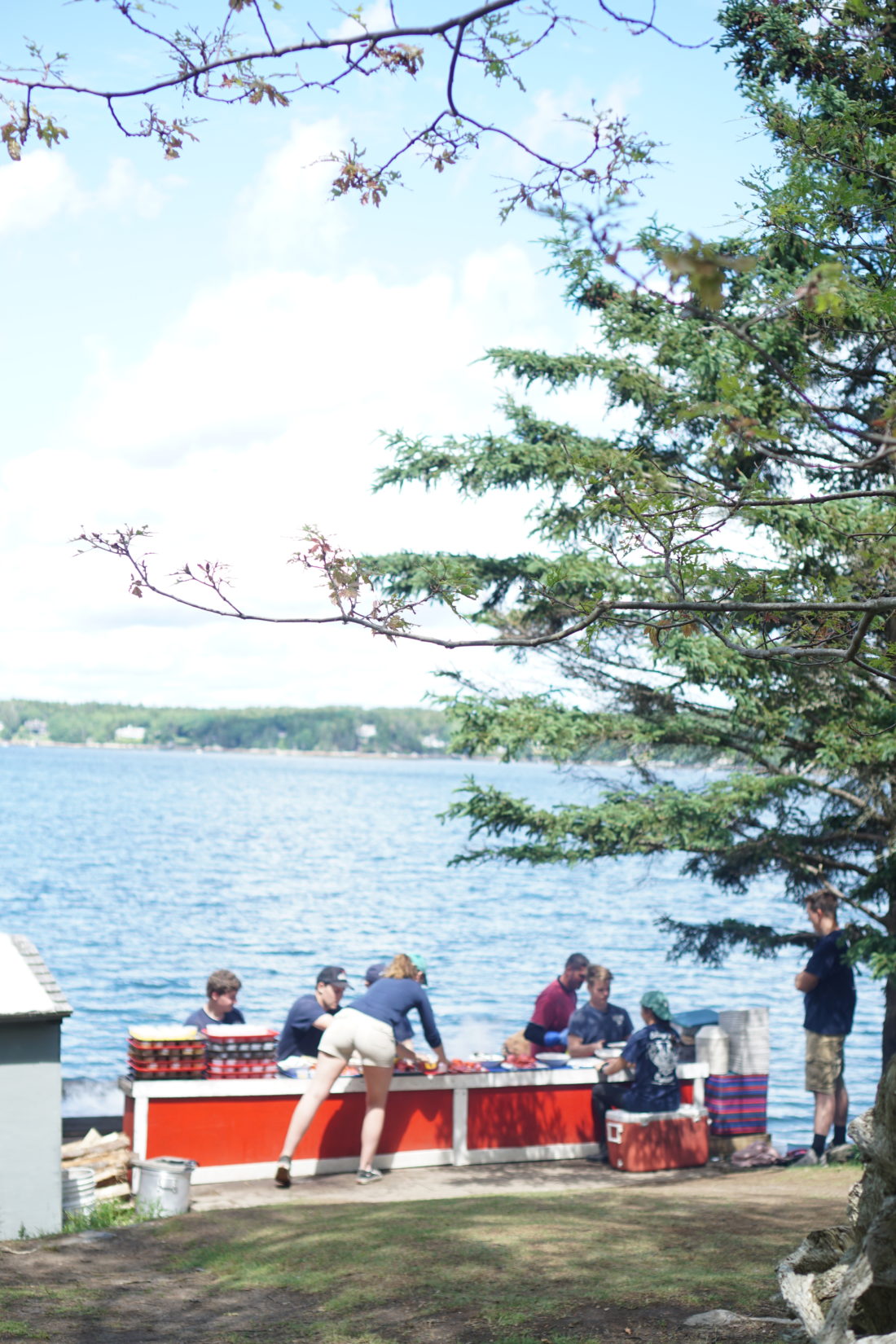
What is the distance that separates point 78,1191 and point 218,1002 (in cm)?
215

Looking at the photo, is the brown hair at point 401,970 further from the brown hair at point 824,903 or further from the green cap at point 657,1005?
the brown hair at point 824,903

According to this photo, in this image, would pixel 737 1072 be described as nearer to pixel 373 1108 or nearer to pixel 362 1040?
pixel 373 1108

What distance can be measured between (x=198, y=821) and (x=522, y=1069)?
8636cm

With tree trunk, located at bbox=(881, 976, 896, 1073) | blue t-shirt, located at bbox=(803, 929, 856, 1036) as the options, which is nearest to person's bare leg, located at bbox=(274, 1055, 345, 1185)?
blue t-shirt, located at bbox=(803, 929, 856, 1036)

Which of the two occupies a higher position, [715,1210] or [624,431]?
[624,431]

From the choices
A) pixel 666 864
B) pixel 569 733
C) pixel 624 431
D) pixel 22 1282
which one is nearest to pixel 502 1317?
pixel 22 1282

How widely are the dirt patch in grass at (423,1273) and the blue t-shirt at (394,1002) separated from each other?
1.32m

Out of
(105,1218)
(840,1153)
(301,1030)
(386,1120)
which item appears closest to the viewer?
(105,1218)

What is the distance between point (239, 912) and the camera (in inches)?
1793

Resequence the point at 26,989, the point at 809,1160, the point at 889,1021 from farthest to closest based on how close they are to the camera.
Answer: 1. the point at 889,1021
2. the point at 809,1160
3. the point at 26,989

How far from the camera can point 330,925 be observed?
4278 centimetres

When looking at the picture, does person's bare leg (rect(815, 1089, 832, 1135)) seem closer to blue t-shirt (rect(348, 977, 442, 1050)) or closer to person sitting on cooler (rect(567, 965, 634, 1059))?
person sitting on cooler (rect(567, 965, 634, 1059))

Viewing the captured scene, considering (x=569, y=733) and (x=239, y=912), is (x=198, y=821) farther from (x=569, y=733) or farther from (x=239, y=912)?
(x=569, y=733)

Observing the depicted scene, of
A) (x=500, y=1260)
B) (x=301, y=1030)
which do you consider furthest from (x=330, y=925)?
(x=500, y=1260)
